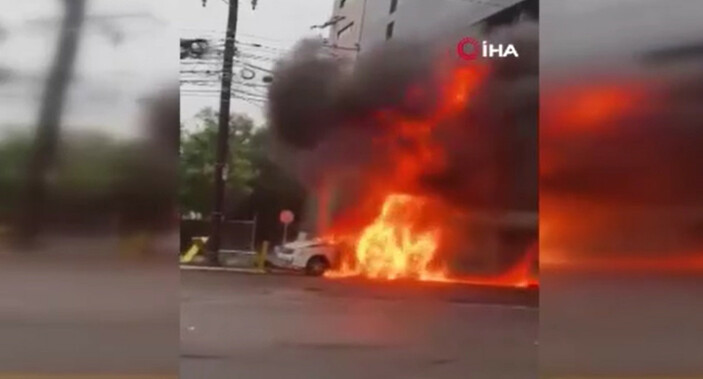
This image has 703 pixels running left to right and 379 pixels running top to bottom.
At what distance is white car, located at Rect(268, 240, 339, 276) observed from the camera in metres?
3.49

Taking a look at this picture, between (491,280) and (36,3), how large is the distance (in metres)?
2.02

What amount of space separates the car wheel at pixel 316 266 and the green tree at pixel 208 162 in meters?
0.36

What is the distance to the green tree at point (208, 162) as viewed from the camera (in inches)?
135

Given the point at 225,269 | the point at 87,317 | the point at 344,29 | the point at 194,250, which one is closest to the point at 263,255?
the point at 225,269

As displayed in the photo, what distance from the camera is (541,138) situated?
3578mm

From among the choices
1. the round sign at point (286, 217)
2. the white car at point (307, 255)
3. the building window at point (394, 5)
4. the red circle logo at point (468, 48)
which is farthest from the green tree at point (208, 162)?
the red circle logo at point (468, 48)

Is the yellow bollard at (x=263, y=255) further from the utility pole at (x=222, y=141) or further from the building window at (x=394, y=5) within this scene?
the building window at (x=394, y=5)

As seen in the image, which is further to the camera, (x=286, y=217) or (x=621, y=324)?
(x=621, y=324)

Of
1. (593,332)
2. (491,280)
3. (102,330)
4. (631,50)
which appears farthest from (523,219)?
(102,330)

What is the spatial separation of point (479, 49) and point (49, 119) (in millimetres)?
1648

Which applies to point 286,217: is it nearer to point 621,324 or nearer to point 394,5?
point 394,5

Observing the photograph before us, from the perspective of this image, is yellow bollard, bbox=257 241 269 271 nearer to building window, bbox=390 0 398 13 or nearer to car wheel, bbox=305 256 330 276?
car wheel, bbox=305 256 330 276

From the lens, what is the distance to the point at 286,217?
11.4ft

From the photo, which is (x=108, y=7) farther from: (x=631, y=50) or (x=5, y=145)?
(x=631, y=50)
